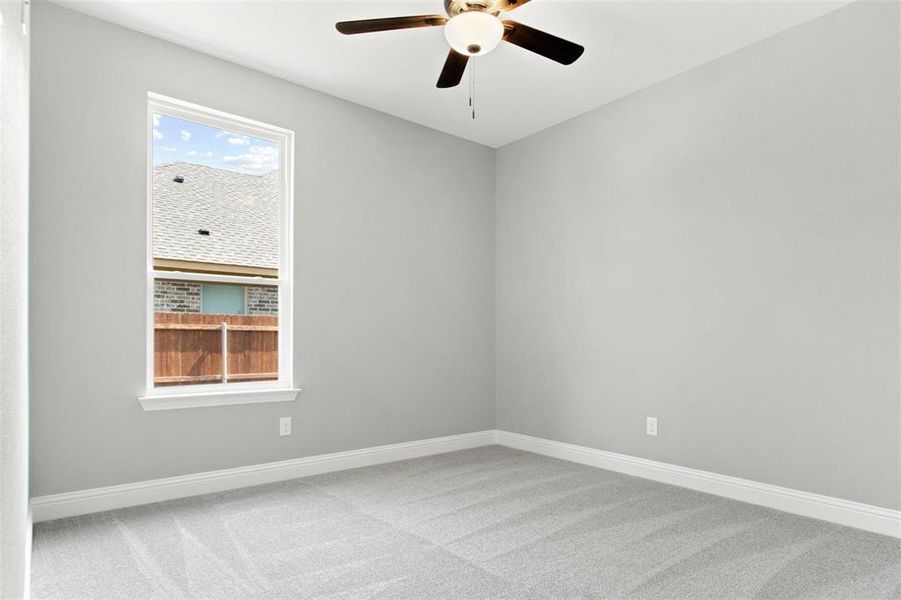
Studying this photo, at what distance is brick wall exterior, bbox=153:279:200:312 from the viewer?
3.18 metres

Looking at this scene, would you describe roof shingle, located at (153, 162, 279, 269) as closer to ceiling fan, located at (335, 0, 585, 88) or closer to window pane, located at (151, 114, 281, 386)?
window pane, located at (151, 114, 281, 386)

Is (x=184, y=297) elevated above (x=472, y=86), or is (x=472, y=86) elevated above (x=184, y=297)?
(x=472, y=86)

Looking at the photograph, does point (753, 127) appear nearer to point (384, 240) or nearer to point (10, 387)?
point (384, 240)


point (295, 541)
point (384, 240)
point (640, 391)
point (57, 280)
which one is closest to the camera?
point (295, 541)

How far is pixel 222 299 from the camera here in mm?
3432

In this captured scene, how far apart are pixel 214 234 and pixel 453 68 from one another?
179cm

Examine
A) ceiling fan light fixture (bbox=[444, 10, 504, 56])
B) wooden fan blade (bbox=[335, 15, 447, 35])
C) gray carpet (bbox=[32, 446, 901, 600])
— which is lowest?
gray carpet (bbox=[32, 446, 901, 600])

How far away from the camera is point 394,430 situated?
163 inches

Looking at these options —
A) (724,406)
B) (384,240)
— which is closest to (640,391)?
(724,406)

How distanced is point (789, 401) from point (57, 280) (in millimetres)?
3917

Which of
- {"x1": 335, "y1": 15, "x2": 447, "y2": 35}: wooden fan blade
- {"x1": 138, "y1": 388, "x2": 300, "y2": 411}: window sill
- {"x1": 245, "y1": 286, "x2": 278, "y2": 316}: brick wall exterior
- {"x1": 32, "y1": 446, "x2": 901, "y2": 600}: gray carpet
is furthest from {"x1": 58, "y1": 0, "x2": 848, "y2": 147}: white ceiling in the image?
{"x1": 32, "y1": 446, "x2": 901, "y2": 600}: gray carpet

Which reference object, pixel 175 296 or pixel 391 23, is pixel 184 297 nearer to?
pixel 175 296

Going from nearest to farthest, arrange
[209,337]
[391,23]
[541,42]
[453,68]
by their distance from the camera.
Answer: [391,23] → [541,42] → [453,68] → [209,337]

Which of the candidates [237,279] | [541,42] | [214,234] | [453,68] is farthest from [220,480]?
[541,42]
